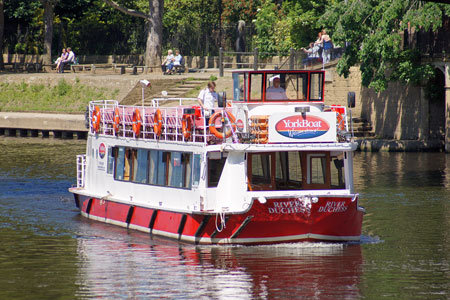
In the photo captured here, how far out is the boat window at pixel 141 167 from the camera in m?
22.8

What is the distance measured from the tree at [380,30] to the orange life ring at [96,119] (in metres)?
15.3

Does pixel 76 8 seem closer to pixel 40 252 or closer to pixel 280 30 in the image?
pixel 280 30

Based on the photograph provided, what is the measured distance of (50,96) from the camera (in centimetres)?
5547

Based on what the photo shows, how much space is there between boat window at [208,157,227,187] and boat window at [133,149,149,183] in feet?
8.71

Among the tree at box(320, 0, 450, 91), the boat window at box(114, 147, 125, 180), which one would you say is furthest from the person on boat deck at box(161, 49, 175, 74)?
the boat window at box(114, 147, 125, 180)

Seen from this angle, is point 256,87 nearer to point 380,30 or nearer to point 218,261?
point 218,261

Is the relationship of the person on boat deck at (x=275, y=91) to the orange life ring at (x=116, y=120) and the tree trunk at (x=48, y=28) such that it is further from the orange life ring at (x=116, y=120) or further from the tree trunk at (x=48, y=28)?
the tree trunk at (x=48, y=28)

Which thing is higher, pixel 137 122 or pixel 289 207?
pixel 137 122

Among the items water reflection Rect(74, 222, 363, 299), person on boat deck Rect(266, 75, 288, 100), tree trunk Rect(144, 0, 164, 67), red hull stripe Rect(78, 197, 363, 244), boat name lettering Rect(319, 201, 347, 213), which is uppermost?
tree trunk Rect(144, 0, 164, 67)

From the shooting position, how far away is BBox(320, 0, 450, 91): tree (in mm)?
36688

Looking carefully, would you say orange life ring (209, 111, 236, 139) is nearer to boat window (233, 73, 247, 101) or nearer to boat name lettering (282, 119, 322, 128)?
boat name lettering (282, 119, 322, 128)

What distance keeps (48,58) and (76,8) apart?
514 centimetres

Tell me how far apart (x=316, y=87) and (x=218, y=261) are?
5.21m

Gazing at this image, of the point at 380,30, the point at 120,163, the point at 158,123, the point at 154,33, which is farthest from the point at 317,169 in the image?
the point at 154,33
